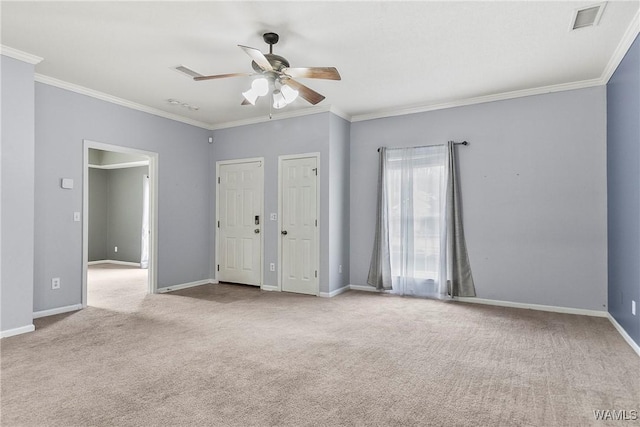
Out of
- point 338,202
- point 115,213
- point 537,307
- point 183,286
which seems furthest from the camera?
point 115,213

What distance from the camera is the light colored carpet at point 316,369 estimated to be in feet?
7.13

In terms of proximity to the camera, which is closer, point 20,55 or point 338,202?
point 20,55

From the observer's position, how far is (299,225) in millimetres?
5637

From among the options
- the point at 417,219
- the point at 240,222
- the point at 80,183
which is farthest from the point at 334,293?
the point at 80,183

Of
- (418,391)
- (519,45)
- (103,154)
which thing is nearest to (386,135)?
(519,45)

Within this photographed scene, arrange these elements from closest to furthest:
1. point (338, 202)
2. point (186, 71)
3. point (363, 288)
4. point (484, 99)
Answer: point (186, 71)
point (484, 99)
point (338, 202)
point (363, 288)

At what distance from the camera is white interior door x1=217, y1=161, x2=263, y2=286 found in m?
6.00

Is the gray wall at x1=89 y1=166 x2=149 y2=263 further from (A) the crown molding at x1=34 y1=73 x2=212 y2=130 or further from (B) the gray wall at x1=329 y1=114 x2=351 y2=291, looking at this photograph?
(B) the gray wall at x1=329 y1=114 x2=351 y2=291

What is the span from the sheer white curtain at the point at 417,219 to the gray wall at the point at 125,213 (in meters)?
6.24

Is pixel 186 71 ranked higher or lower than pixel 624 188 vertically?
higher

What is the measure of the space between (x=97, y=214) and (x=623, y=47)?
1032 cm

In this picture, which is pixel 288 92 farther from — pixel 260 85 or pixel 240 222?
pixel 240 222

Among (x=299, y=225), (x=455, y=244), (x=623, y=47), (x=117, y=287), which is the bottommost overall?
(x=117, y=287)

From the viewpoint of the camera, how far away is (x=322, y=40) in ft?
10.9
